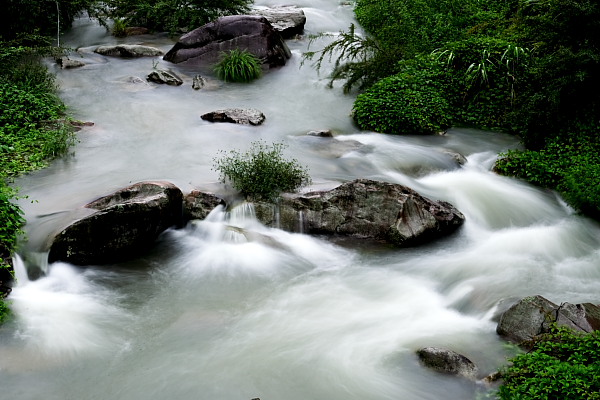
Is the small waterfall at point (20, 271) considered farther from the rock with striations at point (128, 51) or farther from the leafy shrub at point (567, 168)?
the rock with striations at point (128, 51)

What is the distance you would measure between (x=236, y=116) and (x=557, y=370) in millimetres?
8385

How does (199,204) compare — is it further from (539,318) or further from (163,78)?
(163,78)

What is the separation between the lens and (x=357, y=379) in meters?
5.74

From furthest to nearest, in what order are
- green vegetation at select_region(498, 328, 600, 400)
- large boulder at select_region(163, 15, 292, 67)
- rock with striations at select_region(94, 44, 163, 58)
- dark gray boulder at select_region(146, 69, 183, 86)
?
rock with striations at select_region(94, 44, 163, 58) → large boulder at select_region(163, 15, 292, 67) → dark gray boulder at select_region(146, 69, 183, 86) → green vegetation at select_region(498, 328, 600, 400)

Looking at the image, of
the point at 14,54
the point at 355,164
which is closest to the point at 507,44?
the point at 355,164

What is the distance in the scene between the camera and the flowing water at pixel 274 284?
574 cm

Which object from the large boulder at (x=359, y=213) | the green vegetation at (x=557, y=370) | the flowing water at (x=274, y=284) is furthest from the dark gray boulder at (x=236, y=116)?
the green vegetation at (x=557, y=370)

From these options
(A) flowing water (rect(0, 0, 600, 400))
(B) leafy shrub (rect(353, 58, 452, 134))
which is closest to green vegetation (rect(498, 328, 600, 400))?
(A) flowing water (rect(0, 0, 600, 400))

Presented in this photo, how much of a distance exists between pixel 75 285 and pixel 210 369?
2351 millimetres

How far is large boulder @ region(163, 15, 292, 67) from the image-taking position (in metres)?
15.3

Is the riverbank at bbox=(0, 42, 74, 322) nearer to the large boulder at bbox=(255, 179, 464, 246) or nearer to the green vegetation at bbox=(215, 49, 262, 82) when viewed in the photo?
the large boulder at bbox=(255, 179, 464, 246)

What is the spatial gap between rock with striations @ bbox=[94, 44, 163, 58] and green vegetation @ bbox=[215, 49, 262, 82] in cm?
217

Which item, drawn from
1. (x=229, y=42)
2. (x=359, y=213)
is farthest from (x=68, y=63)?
(x=359, y=213)

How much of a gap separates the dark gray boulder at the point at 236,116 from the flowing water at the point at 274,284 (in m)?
0.26
